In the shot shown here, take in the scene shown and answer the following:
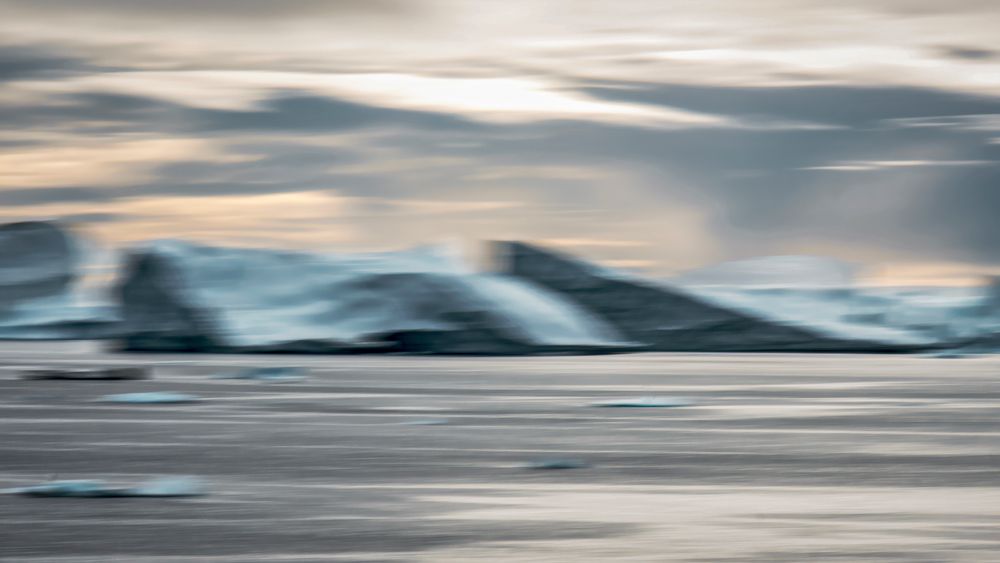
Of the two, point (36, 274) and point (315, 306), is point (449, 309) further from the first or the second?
point (36, 274)

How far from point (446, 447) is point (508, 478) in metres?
2.38

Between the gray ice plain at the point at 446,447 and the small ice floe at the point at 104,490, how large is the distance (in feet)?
0.08

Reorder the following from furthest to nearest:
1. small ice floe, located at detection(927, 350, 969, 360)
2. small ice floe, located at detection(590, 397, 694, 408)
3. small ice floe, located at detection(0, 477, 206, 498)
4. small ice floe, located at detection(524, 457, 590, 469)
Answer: small ice floe, located at detection(927, 350, 969, 360) → small ice floe, located at detection(590, 397, 694, 408) → small ice floe, located at detection(524, 457, 590, 469) → small ice floe, located at detection(0, 477, 206, 498)

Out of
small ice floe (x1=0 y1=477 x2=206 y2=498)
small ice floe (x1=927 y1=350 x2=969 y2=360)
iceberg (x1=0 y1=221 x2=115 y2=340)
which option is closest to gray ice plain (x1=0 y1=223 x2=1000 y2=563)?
small ice floe (x1=0 y1=477 x2=206 y2=498)

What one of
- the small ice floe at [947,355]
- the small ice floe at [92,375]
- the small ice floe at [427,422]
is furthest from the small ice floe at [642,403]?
the small ice floe at [947,355]

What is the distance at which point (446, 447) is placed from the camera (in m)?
11.9

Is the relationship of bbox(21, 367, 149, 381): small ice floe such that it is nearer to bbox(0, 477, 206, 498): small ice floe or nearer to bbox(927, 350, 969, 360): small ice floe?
bbox(0, 477, 206, 498): small ice floe

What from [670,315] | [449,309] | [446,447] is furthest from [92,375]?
[670,315]

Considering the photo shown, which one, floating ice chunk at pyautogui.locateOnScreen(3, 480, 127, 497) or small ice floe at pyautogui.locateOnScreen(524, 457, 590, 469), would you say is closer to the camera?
floating ice chunk at pyautogui.locateOnScreen(3, 480, 127, 497)

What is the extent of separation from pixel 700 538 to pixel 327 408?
10.6 meters

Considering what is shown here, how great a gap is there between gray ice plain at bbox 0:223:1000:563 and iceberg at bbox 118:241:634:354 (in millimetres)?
65

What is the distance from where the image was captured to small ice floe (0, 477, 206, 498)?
8430mm

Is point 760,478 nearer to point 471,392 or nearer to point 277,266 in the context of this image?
point 471,392

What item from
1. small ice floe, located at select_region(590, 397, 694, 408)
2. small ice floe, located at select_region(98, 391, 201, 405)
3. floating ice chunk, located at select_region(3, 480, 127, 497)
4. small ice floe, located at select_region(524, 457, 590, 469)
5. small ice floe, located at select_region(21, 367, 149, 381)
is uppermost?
floating ice chunk, located at select_region(3, 480, 127, 497)
